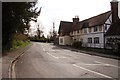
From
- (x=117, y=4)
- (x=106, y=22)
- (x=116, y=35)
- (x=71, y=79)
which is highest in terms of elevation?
(x=117, y=4)

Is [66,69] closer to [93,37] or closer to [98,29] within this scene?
[98,29]

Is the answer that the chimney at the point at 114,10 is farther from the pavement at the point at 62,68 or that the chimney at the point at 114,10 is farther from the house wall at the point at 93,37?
the pavement at the point at 62,68

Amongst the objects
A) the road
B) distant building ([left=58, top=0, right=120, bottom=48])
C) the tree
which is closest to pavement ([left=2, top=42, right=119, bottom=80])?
the road

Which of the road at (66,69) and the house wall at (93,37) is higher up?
the house wall at (93,37)

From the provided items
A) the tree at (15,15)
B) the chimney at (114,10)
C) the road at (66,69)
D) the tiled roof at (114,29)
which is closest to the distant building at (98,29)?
the chimney at (114,10)

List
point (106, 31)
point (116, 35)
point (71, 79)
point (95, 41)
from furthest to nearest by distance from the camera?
point (95, 41) < point (106, 31) < point (116, 35) < point (71, 79)

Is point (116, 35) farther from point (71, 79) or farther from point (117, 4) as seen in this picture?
point (71, 79)

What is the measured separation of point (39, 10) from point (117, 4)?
23.5 meters

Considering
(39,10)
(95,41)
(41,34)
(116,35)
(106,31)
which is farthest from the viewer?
(41,34)

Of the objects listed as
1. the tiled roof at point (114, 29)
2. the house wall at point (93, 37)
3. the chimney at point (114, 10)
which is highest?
the chimney at point (114, 10)

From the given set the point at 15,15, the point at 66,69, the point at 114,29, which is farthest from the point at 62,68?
the point at 114,29

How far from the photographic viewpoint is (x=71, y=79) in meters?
11.0

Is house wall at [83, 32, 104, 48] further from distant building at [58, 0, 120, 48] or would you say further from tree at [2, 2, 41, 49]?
tree at [2, 2, 41, 49]

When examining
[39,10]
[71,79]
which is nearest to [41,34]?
[39,10]
